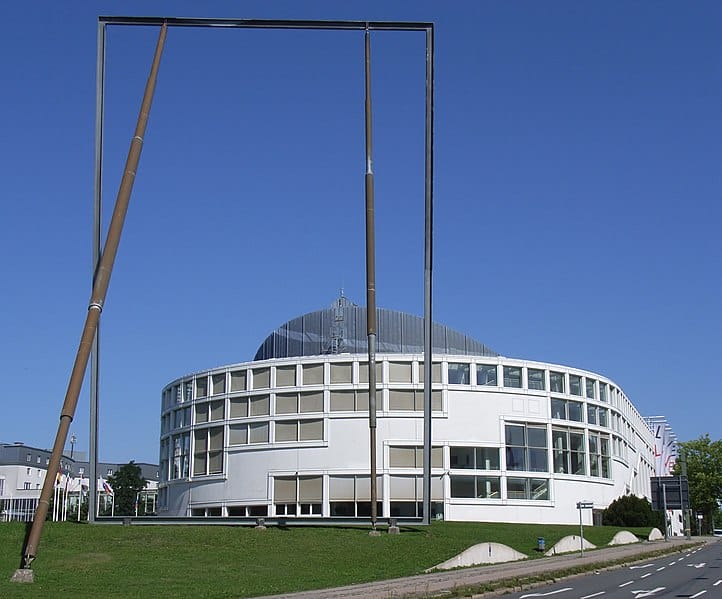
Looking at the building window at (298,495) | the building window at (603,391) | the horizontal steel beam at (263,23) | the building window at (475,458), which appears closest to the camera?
the horizontal steel beam at (263,23)

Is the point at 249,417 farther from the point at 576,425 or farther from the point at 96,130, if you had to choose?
the point at 96,130

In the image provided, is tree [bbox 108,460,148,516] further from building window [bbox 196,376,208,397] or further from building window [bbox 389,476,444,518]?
building window [bbox 389,476,444,518]

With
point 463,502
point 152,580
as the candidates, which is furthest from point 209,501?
point 152,580

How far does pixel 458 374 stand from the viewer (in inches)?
3164

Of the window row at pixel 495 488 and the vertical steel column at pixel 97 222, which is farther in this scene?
the window row at pixel 495 488

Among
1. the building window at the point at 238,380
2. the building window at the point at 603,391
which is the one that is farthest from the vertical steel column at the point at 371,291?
the building window at the point at 603,391

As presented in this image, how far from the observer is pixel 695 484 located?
147375 mm

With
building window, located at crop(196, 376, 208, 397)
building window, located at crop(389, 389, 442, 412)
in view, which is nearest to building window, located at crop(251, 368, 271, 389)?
building window, located at crop(196, 376, 208, 397)

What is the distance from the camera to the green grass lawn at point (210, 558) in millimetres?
27297

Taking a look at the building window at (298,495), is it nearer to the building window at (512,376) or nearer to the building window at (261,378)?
the building window at (261,378)

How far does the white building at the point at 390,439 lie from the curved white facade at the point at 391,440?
102 millimetres

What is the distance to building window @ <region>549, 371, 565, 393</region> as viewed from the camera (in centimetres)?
8406

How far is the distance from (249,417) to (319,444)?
7409 mm

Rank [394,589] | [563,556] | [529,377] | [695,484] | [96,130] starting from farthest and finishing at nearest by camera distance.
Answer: [695,484]
[529,377]
[563,556]
[96,130]
[394,589]
